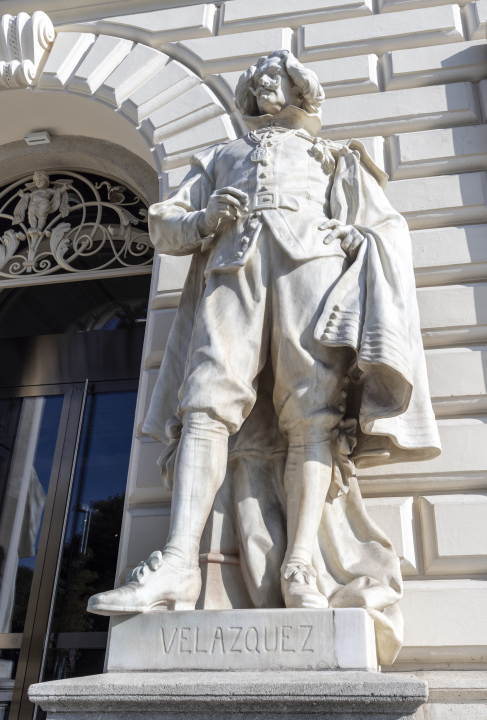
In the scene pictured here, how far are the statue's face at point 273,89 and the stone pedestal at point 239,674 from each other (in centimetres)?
240

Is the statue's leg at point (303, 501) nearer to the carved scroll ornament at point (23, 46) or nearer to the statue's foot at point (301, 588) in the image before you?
the statue's foot at point (301, 588)

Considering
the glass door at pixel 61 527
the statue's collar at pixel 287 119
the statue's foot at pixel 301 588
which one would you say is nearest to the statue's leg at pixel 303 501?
the statue's foot at pixel 301 588

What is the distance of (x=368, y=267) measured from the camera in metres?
3.21

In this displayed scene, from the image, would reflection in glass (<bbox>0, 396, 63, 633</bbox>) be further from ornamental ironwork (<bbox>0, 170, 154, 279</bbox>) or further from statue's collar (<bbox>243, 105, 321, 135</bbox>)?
statue's collar (<bbox>243, 105, 321, 135</bbox>)

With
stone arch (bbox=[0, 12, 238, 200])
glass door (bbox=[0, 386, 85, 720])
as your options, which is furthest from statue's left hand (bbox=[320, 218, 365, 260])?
glass door (bbox=[0, 386, 85, 720])

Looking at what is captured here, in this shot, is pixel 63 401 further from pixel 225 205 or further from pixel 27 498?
pixel 225 205

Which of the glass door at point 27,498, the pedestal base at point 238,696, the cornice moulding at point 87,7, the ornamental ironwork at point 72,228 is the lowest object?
the pedestal base at point 238,696

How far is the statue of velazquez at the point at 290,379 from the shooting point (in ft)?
9.43

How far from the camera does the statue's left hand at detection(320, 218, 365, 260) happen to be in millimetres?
3289

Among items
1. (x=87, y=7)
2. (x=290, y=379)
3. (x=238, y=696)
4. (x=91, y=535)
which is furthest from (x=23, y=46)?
(x=238, y=696)

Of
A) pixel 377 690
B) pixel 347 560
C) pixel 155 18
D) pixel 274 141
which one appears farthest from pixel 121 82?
pixel 377 690

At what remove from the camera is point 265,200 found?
11.0 ft

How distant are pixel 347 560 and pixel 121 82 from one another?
4.06m

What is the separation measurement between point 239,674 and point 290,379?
1.13m
